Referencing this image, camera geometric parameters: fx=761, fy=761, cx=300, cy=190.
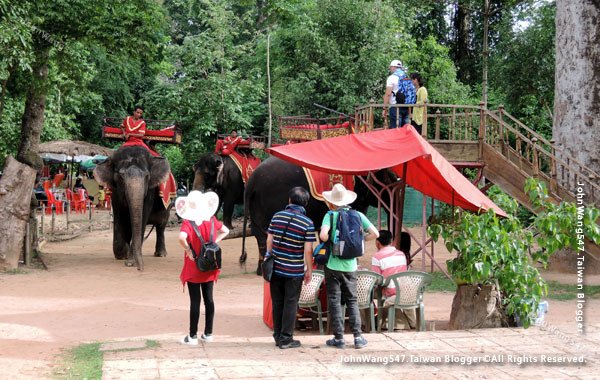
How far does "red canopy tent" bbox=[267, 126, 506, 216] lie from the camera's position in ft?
29.2

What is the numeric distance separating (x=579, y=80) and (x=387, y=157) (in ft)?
23.2

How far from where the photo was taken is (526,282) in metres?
8.19

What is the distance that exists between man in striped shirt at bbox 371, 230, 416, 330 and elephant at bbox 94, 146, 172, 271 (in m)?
6.68

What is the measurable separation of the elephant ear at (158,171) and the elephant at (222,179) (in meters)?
3.36

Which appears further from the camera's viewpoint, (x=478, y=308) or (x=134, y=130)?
(x=134, y=130)

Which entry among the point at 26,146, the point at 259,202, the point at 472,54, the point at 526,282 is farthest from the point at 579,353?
the point at 472,54

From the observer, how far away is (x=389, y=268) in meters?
8.54

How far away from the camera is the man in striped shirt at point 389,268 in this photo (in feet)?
27.9

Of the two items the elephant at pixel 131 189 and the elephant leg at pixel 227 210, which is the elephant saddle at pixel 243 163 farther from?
the elephant at pixel 131 189

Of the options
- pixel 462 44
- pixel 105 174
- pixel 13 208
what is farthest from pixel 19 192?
pixel 462 44

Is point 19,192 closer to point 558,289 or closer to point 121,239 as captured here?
point 121,239

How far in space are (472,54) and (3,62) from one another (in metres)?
22.7

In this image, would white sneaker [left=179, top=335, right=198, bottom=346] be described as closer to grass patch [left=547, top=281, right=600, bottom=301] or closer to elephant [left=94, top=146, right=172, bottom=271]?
grass patch [left=547, top=281, right=600, bottom=301]

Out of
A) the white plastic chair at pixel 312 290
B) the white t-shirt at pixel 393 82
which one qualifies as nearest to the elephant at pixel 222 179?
the white t-shirt at pixel 393 82
